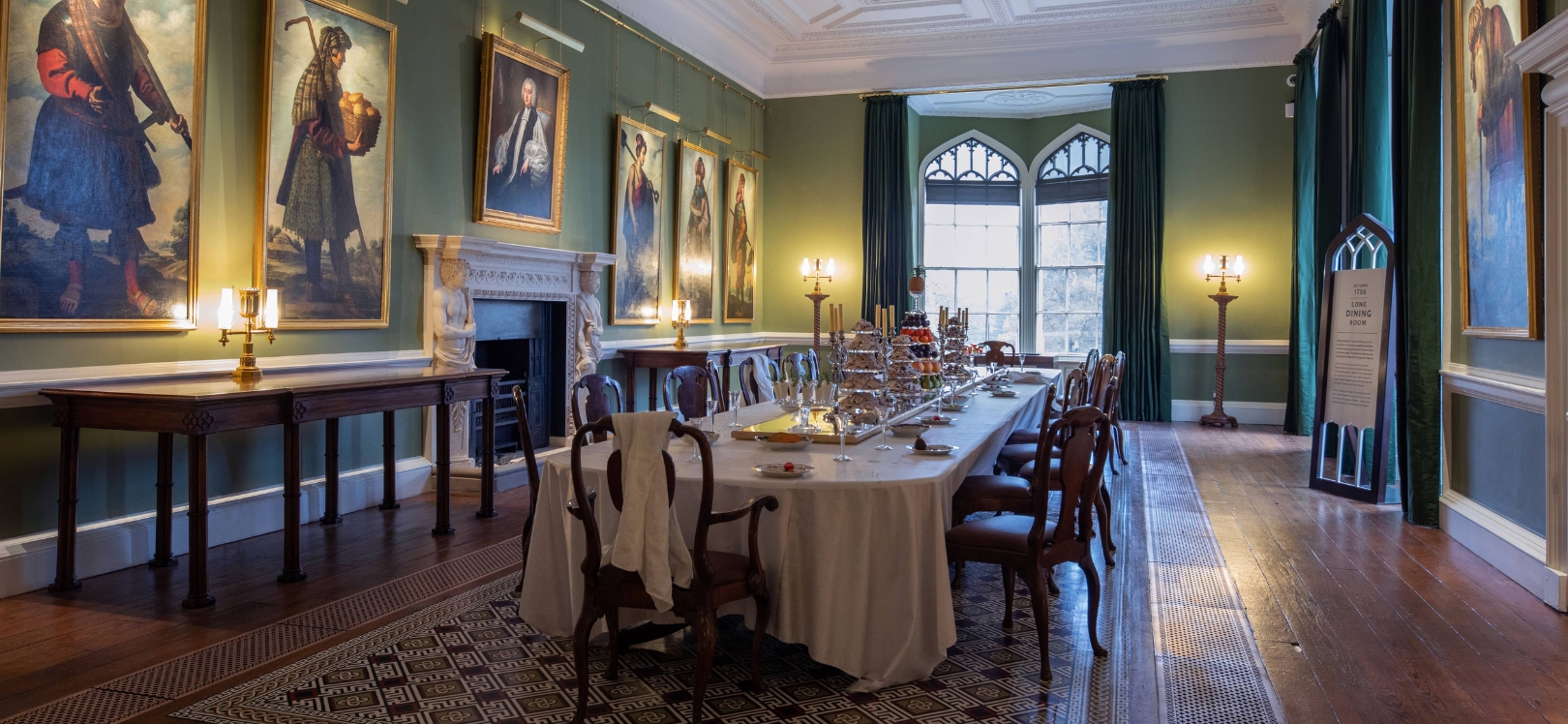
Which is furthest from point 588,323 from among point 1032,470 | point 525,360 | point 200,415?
point 1032,470

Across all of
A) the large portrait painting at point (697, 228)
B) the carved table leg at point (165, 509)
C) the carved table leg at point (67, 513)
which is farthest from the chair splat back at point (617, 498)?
the large portrait painting at point (697, 228)

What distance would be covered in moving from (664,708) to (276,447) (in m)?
3.57

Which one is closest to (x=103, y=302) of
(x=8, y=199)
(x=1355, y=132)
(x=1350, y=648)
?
(x=8, y=199)

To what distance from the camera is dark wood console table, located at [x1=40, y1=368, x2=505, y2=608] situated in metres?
3.98

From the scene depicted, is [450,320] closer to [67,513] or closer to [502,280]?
[502,280]

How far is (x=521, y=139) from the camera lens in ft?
23.7

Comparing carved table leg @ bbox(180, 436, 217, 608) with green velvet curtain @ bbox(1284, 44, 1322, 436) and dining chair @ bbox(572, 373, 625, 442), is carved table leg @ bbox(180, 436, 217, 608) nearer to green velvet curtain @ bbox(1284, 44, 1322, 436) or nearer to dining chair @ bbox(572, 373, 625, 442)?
dining chair @ bbox(572, 373, 625, 442)

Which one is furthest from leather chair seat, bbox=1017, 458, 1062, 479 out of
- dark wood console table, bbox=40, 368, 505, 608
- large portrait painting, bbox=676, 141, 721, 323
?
large portrait painting, bbox=676, 141, 721, 323

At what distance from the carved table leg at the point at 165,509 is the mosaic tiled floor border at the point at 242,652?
3.75 feet

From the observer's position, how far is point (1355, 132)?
7648mm

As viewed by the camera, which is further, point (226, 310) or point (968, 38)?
point (968, 38)

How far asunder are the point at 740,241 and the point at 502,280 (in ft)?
15.9

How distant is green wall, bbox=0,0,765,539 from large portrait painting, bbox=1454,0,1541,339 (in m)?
6.11

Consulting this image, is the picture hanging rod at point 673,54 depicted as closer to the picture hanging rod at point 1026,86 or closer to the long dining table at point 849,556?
the picture hanging rod at point 1026,86
